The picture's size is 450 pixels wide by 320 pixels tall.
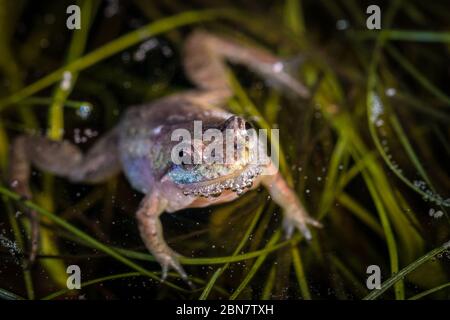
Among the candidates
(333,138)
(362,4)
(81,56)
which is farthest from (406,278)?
(81,56)

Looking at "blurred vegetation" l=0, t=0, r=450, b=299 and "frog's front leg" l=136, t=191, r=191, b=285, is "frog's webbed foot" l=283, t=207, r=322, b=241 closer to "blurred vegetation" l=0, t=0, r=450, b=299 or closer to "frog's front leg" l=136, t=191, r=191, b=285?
"blurred vegetation" l=0, t=0, r=450, b=299

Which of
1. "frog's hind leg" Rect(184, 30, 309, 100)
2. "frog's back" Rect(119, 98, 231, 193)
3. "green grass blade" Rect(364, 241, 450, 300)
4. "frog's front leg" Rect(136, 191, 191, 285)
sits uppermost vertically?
"frog's hind leg" Rect(184, 30, 309, 100)

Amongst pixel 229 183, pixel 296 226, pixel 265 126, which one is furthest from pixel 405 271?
pixel 265 126

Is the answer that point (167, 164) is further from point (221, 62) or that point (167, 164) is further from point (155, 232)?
point (221, 62)

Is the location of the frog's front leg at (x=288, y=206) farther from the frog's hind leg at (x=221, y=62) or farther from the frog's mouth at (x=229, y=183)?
the frog's hind leg at (x=221, y=62)

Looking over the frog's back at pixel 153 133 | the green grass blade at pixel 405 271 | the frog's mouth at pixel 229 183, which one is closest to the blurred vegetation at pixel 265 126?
the green grass blade at pixel 405 271

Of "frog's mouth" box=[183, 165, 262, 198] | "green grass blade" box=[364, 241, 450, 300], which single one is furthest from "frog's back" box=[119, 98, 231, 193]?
"green grass blade" box=[364, 241, 450, 300]

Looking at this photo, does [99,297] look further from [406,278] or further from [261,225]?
[406,278]
